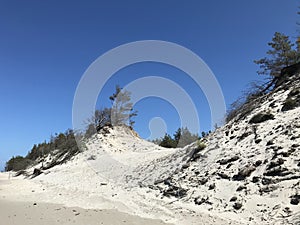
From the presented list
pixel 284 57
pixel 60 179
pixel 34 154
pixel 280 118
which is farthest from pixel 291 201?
pixel 34 154

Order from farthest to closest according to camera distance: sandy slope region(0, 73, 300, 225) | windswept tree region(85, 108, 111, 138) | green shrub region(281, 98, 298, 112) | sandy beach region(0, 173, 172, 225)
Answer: windswept tree region(85, 108, 111, 138) → green shrub region(281, 98, 298, 112) → sandy beach region(0, 173, 172, 225) → sandy slope region(0, 73, 300, 225)

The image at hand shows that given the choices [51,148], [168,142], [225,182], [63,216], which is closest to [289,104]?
[225,182]

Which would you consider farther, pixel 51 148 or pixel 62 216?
pixel 51 148

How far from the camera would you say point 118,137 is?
2819 centimetres

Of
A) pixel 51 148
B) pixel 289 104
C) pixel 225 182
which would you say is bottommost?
pixel 225 182

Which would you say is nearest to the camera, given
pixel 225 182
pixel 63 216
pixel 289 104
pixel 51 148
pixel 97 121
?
pixel 63 216

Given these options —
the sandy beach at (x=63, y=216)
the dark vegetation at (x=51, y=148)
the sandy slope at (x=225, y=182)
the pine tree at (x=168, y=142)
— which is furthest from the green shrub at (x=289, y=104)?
the dark vegetation at (x=51, y=148)

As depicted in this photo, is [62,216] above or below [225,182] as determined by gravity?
below

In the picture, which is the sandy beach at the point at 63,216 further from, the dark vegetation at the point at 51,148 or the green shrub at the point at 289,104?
the dark vegetation at the point at 51,148

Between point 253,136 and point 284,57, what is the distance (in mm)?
7669

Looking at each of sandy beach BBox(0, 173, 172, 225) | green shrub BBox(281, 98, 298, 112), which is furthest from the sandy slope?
sandy beach BBox(0, 173, 172, 225)

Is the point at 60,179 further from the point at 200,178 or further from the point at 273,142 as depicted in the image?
the point at 273,142

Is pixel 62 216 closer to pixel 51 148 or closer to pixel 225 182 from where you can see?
pixel 225 182

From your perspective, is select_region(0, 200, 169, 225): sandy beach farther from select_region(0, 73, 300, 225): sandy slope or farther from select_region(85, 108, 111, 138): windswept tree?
select_region(85, 108, 111, 138): windswept tree
